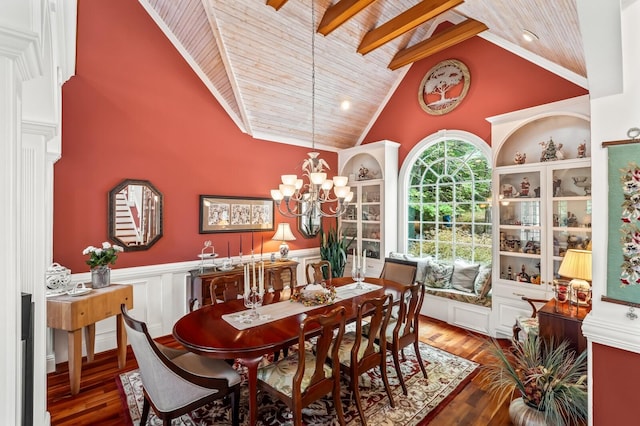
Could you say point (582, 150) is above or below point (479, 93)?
below

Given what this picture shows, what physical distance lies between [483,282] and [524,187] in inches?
52.4

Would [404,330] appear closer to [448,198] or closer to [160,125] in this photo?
[448,198]

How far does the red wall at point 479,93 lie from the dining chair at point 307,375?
3573 mm

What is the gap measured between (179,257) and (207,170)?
1231 mm

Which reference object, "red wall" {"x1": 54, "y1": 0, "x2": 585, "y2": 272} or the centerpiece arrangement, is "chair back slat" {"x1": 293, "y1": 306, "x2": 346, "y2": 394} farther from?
"red wall" {"x1": 54, "y1": 0, "x2": 585, "y2": 272}

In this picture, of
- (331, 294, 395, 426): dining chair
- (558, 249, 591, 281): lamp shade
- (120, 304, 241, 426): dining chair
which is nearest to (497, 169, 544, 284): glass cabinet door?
(558, 249, 591, 281): lamp shade

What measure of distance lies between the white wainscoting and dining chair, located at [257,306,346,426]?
88.7 inches

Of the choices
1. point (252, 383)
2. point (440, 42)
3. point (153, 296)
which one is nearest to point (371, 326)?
point (252, 383)

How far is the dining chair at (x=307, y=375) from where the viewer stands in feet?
6.12

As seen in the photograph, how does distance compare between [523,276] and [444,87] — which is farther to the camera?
[444,87]

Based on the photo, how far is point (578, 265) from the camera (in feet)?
8.54

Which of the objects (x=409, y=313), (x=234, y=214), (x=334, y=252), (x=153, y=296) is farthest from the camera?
(x=334, y=252)

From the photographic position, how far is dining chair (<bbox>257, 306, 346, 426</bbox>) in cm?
187

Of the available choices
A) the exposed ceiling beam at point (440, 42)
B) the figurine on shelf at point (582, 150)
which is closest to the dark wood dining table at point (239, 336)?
the figurine on shelf at point (582, 150)
